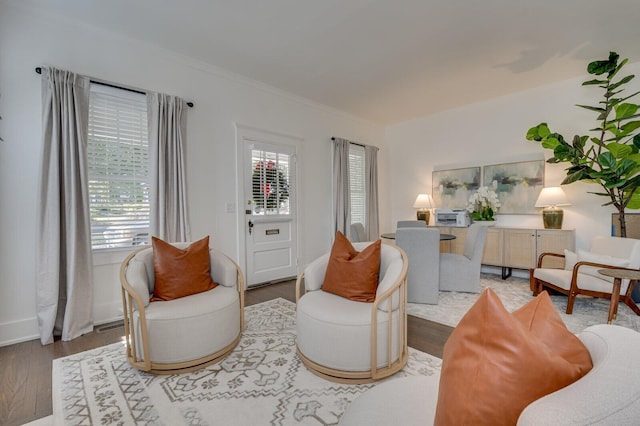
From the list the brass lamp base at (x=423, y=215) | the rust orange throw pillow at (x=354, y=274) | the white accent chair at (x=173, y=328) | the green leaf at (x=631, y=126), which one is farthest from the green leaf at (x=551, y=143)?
the white accent chair at (x=173, y=328)

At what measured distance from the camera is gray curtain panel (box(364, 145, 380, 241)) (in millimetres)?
5660

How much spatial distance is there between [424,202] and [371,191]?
998mm

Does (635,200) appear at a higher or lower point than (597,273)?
higher

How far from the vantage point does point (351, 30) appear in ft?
9.64

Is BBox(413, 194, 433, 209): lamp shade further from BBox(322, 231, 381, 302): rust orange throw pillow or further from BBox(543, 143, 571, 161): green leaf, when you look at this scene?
BBox(322, 231, 381, 302): rust orange throw pillow

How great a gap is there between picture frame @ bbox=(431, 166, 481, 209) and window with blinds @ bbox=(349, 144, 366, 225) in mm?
1323

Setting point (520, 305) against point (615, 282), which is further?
point (520, 305)

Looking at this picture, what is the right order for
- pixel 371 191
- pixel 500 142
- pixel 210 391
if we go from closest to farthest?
pixel 210 391, pixel 500 142, pixel 371 191

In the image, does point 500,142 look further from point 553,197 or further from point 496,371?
point 496,371

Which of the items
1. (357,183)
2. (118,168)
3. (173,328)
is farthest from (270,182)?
(173,328)

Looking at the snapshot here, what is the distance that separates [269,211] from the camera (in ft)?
14.0

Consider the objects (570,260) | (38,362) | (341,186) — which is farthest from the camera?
(341,186)

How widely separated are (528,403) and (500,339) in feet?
0.43

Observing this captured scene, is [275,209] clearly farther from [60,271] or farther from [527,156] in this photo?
[527,156]
